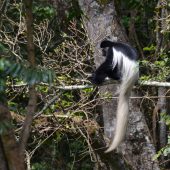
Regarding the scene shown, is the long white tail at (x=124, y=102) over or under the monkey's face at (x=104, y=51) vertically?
under

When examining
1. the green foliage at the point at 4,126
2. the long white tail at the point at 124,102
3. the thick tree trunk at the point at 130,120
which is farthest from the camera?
the thick tree trunk at the point at 130,120

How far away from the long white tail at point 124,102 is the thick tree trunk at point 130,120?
308mm

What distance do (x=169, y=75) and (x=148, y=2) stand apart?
6.48 ft

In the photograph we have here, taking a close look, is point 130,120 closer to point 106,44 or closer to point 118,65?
point 118,65

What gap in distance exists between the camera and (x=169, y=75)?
3.52 metres

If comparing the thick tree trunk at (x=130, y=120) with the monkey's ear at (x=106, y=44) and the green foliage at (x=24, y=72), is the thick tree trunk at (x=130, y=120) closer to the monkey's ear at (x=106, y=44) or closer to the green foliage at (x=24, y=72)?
the monkey's ear at (x=106, y=44)

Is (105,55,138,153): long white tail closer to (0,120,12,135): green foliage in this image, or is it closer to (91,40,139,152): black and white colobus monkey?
(91,40,139,152): black and white colobus monkey

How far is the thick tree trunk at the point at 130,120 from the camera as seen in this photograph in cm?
399

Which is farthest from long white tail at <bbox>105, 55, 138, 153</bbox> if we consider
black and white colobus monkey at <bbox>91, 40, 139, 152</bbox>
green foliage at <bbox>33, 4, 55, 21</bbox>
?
green foliage at <bbox>33, 4, 55, 21</bbox>

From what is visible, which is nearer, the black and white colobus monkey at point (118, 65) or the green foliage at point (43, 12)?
the black and white colobus monkey at point (118, 65)

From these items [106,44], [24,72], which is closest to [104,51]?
[106,44]

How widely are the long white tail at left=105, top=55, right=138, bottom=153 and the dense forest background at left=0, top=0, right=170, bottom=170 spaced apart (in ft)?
0.28

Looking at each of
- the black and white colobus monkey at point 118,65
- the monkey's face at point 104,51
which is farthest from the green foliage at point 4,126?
the monkey's face at point 104,51

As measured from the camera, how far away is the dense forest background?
60.3 inches
